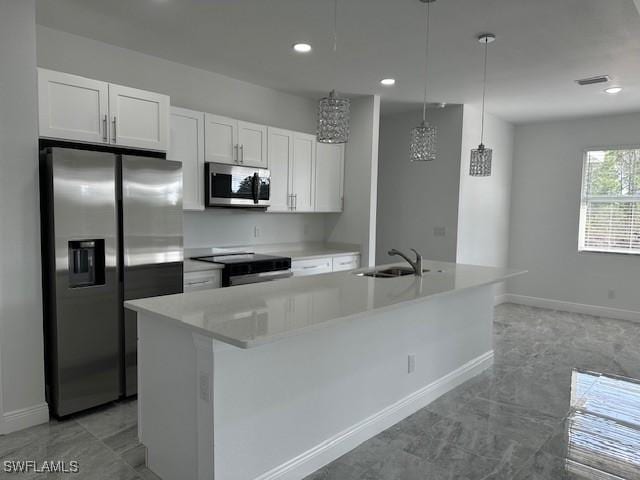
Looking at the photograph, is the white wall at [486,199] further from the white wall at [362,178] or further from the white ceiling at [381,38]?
the white wall at [362,178]

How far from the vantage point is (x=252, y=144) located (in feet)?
14.4

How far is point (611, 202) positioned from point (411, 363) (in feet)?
15.4

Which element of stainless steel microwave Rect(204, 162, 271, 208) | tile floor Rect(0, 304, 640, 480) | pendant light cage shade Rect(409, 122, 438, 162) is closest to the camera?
tile floor Rect(0, 304, 640, 480)

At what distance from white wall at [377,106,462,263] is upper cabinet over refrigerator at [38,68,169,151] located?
3.56 metres

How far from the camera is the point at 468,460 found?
2459 millimetres

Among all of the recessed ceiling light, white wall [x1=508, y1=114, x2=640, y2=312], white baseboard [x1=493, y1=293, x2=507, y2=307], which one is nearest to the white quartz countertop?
the recessed ceiling light

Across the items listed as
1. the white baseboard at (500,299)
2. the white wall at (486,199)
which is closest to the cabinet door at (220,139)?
the white wall at (486,199)

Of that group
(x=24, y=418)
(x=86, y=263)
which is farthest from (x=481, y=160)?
(x=24, y=418)

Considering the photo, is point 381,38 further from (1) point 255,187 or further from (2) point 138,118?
(2) point 138,118

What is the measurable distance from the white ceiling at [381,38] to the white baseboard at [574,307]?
2.84 meters

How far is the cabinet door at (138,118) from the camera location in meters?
3.17

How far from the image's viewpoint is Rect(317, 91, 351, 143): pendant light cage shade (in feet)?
8.32

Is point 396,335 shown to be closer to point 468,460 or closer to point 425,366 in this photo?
point 425,366

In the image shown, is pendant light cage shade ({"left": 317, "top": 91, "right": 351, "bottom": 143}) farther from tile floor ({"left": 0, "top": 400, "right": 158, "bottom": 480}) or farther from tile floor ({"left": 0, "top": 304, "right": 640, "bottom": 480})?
tile floor ({"left": 0, "top": 400, "right": 158, "bottom": 480})
